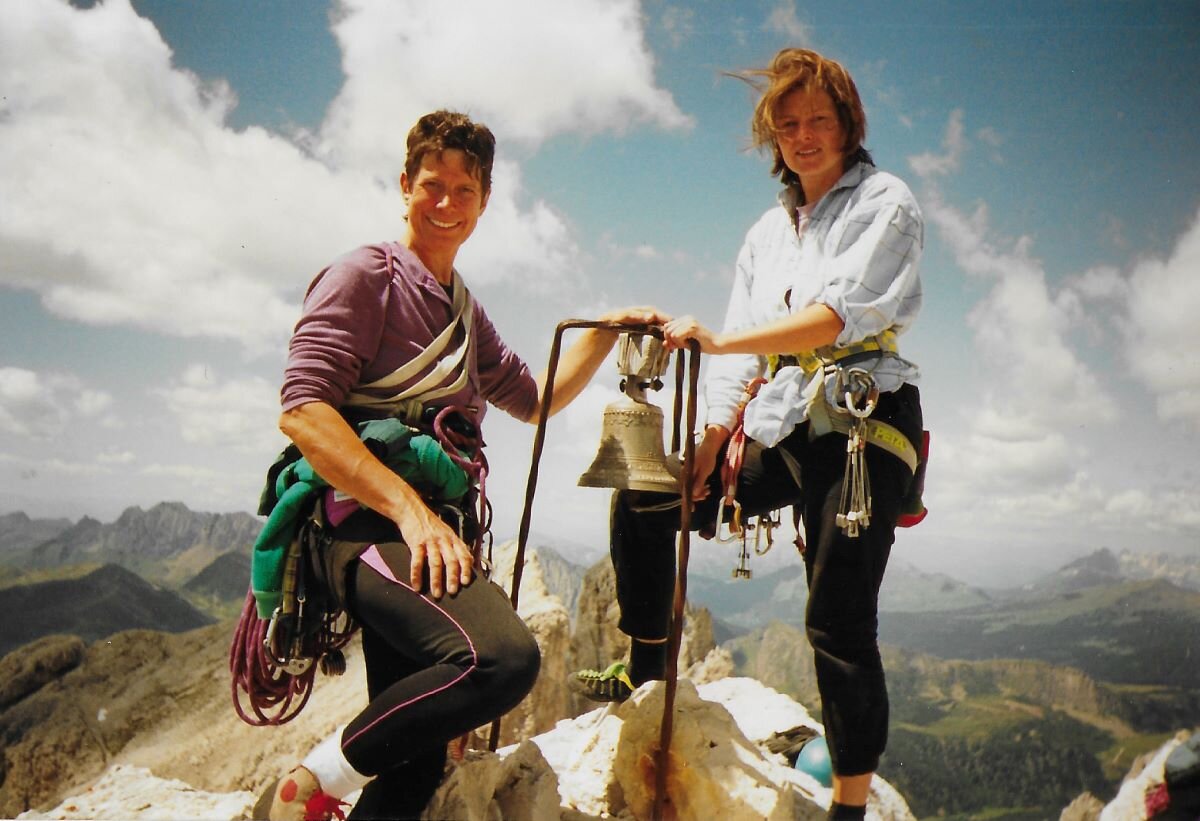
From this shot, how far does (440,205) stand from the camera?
2969mm

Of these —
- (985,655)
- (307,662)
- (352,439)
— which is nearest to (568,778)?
(307,662)

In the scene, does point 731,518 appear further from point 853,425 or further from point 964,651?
point 964,651

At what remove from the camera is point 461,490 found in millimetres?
2748

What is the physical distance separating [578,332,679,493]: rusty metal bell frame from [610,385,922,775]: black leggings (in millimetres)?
246

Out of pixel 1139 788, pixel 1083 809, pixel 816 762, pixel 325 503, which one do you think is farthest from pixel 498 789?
pixel 1083 809

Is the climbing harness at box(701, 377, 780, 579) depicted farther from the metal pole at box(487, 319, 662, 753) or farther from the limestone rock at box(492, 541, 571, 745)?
the limestone rock at box(492, 541, 571, 745)

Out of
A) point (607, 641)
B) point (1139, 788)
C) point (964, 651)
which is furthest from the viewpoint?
point (964, 651)

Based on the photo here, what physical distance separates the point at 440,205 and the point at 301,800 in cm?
219

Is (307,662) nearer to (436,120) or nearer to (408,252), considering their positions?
(408,252)

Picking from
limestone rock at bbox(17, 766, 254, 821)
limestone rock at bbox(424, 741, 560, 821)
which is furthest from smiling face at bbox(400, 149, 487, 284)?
limestone rock at bbox(17, 766, 254, 821)

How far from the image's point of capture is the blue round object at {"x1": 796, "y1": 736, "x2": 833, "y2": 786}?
3.62 metres

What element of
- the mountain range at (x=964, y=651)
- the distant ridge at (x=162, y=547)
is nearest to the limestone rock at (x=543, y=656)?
the mountain range at (x=964, y=651)

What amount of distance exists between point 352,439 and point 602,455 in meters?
1.23

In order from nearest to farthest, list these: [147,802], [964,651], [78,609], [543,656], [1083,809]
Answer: [147,802]
[543,656]
[1083,809]
[78,609]
[964,651]
